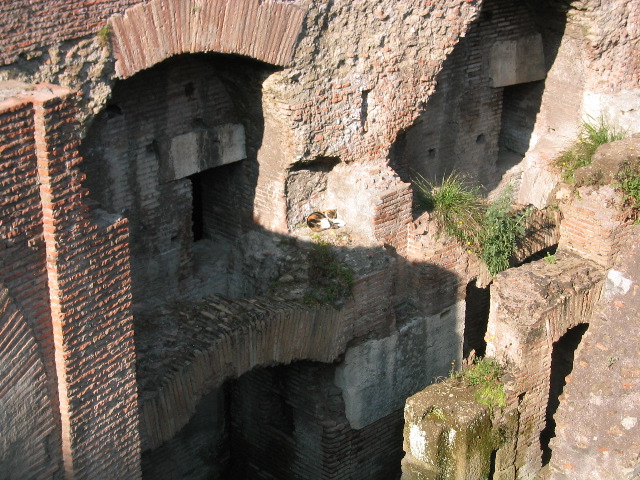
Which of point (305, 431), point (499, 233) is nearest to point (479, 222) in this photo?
point (499, 233)

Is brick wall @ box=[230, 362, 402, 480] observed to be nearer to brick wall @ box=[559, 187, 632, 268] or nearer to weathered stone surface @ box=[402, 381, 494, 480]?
weathered stone surface @ box=[402, 381, 494, 480]

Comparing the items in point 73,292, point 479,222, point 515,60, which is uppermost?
point 515,60

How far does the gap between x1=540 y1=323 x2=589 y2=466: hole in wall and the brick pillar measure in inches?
167

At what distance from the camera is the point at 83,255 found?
20.9ft

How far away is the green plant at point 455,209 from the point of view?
953cm

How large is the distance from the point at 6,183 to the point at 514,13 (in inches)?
253

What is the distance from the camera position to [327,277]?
28.9 feet

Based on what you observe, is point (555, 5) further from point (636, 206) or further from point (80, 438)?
point (80, 438)

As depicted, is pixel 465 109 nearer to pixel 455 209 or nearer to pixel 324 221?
pixel 455 209

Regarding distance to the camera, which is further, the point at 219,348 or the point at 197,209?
the point at 197,209

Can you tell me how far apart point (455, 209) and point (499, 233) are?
45 centimetres

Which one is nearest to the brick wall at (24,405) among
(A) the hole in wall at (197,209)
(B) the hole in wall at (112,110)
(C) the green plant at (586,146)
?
(B) the hole in wall at (112,110)

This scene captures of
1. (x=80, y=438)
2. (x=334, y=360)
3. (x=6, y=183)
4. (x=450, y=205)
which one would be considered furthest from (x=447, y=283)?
(x=6, y=183)

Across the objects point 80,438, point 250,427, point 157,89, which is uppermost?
point 157,89
